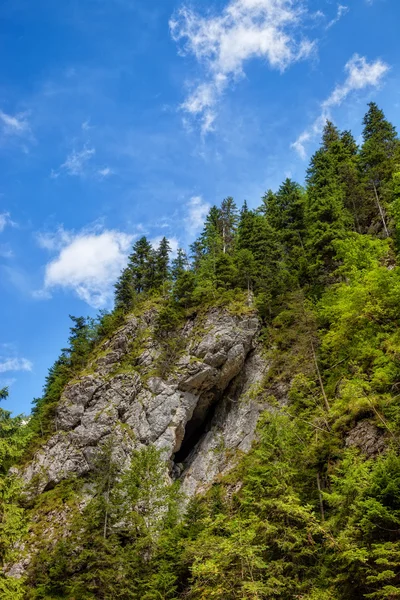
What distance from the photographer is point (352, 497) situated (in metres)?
11.9

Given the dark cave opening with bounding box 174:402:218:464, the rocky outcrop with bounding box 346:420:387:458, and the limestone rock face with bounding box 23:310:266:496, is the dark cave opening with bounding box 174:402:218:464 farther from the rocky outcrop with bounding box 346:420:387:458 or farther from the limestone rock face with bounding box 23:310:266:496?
the rocky outcrop with bounding box 346:420:387:458

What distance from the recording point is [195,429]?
3506cm

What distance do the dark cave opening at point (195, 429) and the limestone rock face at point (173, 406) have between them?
9 cm

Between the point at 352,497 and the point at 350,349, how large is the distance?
28.2 feet

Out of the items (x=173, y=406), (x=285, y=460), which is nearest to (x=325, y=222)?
(x=173, y=406)

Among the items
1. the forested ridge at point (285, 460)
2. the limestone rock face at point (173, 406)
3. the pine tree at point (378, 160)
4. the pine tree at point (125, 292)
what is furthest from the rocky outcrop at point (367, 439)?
the pine tree at point (125, 292)

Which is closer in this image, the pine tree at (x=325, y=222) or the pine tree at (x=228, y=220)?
the pine tree at (x=325, y=222)

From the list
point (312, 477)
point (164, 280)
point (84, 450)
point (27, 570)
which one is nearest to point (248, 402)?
point (84, 450)

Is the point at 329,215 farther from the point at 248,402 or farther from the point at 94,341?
the point at 94,341

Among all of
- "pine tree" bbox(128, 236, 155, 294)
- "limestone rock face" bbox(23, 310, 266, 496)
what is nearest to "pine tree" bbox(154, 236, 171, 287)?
"pine tree" bbox(128, 236, 155, 294)

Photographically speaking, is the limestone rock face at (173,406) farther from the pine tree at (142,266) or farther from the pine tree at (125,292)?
the pine tree at (142,266)

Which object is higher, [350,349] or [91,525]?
[350,349]

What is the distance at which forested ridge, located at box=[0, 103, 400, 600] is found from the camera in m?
12.1

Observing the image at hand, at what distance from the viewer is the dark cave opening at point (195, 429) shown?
113 ft
